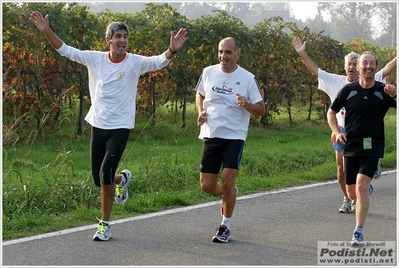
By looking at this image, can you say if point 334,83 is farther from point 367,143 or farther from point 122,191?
point 122,191

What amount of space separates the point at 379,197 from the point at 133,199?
10.5 feet

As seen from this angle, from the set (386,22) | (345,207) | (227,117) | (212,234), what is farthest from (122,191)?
(386,22)

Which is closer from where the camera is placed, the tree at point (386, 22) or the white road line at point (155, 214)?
the white road line at point (155, 214)

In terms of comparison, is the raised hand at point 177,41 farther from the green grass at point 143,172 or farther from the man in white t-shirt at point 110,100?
the green grass at point 143,172

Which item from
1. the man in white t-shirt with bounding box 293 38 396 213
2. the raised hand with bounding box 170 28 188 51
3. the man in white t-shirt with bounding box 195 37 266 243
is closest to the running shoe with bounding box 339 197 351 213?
the man in white t-shirt with bounding box 293 38 396 213

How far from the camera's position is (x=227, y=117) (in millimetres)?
7125

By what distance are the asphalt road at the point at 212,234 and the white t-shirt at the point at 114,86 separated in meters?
1.13

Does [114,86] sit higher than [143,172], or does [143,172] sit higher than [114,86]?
[114,86]

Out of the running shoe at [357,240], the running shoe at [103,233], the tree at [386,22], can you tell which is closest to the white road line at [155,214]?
the running shoe at [103,233]

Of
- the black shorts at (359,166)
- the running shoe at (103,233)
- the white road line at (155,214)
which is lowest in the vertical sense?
the white road line at (155,214)

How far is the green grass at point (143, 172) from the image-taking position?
8016 millimetres

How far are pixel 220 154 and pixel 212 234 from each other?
804mm

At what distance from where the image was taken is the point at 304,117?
19812 millimetres

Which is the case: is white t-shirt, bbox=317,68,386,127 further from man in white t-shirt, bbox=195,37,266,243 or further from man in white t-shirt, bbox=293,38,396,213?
man in white t-shirt, bbox=195,37,266,243
